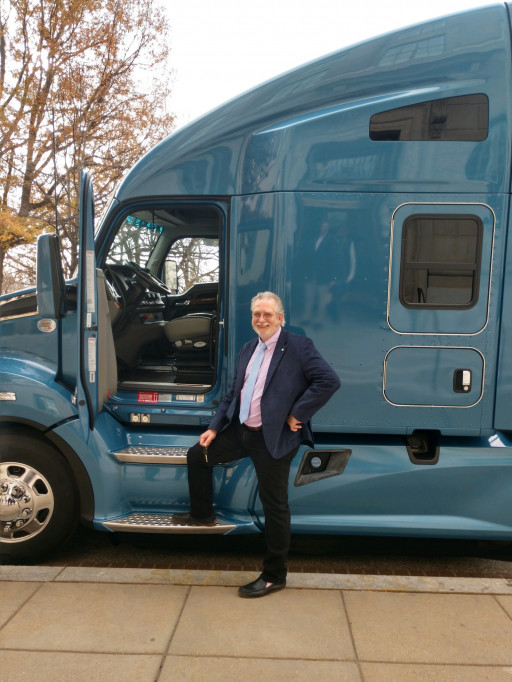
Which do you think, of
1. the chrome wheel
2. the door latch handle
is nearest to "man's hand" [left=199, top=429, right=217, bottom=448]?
the chrome wheel

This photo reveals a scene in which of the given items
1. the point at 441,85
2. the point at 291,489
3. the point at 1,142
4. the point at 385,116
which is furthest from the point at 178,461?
the point at 1,142

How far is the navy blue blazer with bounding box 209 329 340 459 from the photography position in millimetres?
3046

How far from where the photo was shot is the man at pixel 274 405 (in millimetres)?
3064

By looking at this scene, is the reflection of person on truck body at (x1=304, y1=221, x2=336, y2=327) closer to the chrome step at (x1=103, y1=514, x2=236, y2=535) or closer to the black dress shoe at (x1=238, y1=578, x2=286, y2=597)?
the chrome step at (x1=103, y1=514, x2=236, y2=535)

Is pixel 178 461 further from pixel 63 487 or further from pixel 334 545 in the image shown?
pixel 334 545

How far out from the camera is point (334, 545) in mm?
4230

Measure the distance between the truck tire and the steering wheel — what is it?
1454 millimetres

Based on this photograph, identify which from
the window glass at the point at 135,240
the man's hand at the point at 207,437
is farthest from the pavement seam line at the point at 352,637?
the window glass at the point at 135,240

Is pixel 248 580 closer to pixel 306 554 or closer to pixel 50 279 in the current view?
pixel 306 554

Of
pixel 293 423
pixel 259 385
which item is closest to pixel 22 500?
pixel 259 385

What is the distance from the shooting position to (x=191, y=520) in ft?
11.4

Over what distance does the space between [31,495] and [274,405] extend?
1.73 metres

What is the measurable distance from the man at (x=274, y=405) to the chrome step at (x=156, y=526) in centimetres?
39

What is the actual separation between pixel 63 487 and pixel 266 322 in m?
1.71
